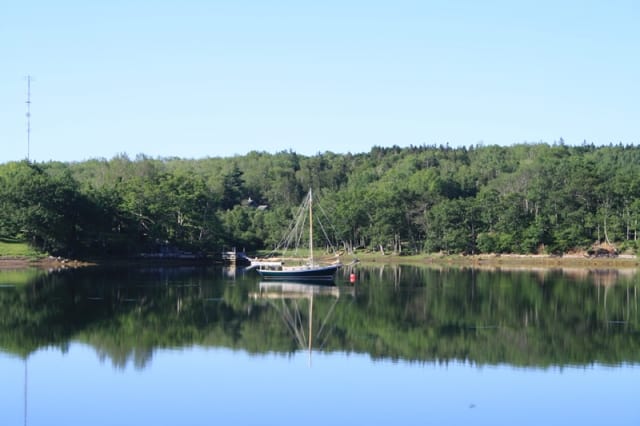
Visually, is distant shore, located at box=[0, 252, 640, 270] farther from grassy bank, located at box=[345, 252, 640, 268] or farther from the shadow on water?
the shadow on water

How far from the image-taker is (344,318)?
3934cm

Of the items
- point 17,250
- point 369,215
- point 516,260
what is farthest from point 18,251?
point 516,260

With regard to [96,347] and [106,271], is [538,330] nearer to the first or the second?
[96,347]

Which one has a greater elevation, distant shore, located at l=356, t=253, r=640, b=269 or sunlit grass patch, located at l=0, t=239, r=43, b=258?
sunlit grass patch, located at l=0, t=239, r=43, b=258

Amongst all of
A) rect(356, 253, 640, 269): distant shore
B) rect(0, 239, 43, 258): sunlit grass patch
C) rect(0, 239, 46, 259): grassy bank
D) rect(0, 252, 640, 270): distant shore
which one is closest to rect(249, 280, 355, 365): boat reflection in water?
rect(0, 252, 640, 270): distant shore

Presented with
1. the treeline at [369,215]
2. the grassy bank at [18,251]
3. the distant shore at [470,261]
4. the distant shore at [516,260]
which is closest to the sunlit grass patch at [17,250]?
the grassy bank at [18,251]

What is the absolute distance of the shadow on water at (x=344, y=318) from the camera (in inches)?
1206

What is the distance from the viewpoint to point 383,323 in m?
37.4

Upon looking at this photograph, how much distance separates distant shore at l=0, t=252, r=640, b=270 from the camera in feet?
258

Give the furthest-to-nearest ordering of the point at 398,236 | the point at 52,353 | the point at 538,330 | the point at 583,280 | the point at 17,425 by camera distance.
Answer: the point at 398,236
the point at 583,280
the point at 538,330
the point at 52,353
the point at 17,425

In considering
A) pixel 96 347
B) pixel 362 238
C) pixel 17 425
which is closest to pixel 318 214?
pixel 362 238

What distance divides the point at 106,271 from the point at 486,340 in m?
48.0

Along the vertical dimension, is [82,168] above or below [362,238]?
above

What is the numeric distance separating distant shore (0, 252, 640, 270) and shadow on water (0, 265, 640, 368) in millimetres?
18177
